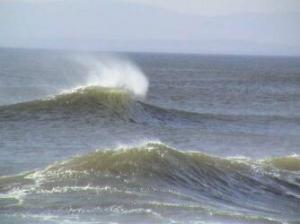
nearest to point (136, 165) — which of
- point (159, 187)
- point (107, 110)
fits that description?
point (159, 187)

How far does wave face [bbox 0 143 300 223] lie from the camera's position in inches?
483

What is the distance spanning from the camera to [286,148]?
24.2 metres

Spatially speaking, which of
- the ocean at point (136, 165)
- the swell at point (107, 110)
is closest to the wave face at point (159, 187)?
the ocean at point (136, 165)

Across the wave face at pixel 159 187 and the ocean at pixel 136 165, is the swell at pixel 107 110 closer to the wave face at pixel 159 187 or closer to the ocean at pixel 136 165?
the ocean at pixel 136 165

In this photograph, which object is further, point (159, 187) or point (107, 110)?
point (107, 110)

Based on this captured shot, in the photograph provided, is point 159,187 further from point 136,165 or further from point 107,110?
point 107,110

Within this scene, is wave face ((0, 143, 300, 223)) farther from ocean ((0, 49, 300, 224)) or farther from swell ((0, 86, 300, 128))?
swell ((0, 86, 300, 128))

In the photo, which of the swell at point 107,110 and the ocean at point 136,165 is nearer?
the ocean at point 136,165

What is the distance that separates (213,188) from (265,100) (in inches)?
1323

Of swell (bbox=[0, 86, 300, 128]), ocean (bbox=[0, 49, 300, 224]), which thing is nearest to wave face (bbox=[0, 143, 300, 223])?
ocean (bbox=[0, 49, 300, 224])

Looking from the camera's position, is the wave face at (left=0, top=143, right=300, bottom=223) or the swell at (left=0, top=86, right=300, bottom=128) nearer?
the wave face at (left=0, top=143, right=300, bottom=223)

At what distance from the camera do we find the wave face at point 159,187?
12.3 metres

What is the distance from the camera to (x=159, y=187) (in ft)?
47.8

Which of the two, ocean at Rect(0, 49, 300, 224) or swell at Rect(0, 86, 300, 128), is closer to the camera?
ocean at Rect(0, 49, 300, 224)
